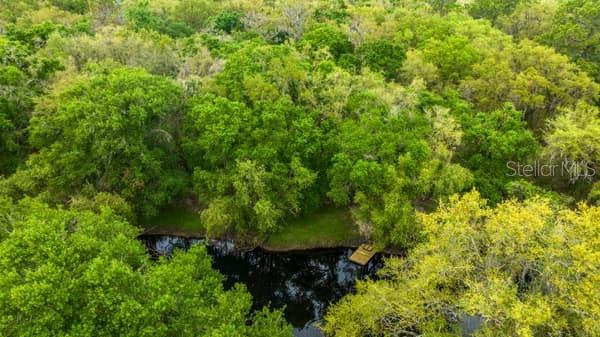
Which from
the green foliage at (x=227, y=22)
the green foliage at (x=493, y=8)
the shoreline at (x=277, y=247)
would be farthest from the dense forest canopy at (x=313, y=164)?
the green foliage at (x=493, y=8)

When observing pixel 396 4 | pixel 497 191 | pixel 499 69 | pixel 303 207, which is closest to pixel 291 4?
pixel 396 4

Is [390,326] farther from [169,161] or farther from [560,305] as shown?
[169,161]

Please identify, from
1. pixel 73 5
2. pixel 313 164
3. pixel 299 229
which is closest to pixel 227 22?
pixel 73 5

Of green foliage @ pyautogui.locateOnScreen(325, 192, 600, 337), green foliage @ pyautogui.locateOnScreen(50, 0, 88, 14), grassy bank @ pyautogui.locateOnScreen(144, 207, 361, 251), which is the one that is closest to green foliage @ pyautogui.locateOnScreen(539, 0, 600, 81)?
grassy bank @ pyautogui.locateOnScreen(144, 207, 361, 251)

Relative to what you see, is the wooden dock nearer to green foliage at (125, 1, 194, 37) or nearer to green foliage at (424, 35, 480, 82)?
green foliage at (424, 35, 480, 82)

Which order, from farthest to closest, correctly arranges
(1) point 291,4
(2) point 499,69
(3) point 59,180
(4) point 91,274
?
(1) point 291,4, (2) point 499,69, (3) point 59,180, (4) point 91,274

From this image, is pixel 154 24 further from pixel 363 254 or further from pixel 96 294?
pixel 96 294
